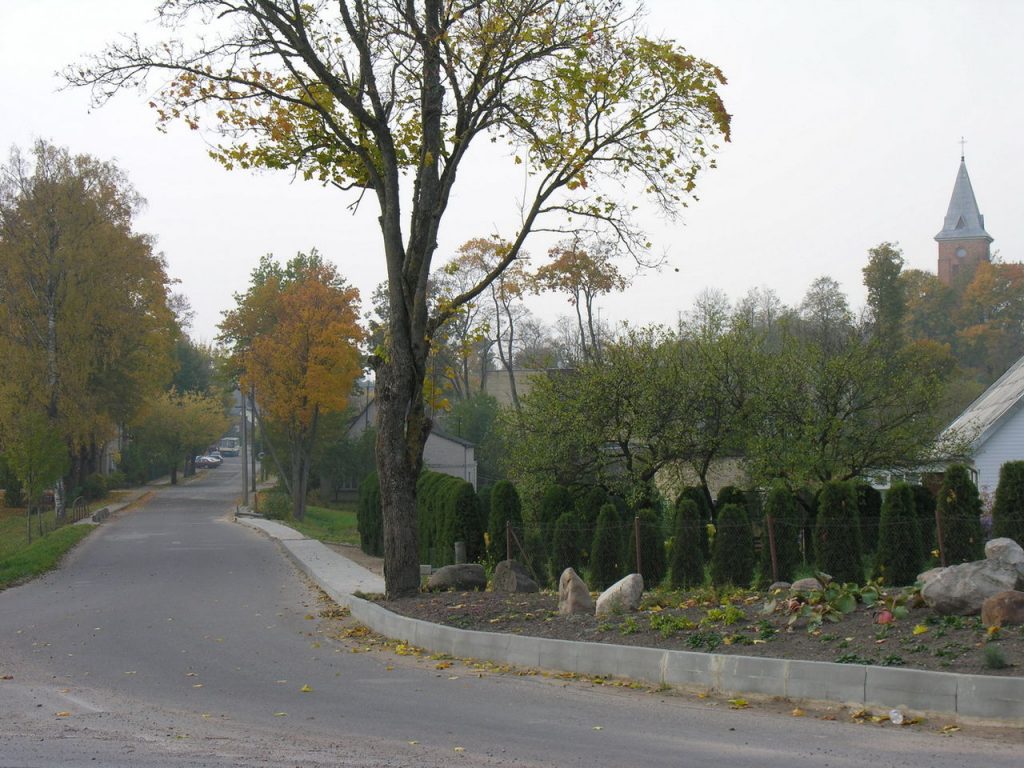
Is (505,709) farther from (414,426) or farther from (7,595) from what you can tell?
(7,595)

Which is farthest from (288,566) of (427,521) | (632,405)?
(632,405)

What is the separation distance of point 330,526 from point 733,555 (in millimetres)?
33810

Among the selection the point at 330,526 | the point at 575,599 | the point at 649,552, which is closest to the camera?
the point at 575,599

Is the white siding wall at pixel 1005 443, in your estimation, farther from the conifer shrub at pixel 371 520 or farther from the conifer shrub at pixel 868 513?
the conifer shrub at pixel 371 520

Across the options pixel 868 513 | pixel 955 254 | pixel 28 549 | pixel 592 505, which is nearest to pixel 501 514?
pixel 592 505

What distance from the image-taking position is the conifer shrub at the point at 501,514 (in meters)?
20.6

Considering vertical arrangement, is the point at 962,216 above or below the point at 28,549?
above

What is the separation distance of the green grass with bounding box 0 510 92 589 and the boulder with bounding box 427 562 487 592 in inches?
394

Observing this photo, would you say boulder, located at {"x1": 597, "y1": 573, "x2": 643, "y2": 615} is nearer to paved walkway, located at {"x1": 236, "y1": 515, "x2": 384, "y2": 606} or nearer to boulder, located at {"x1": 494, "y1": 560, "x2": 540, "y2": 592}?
boulder, located at {"x1": 494, "y1": 560, "x2": 540, "y2": 592}

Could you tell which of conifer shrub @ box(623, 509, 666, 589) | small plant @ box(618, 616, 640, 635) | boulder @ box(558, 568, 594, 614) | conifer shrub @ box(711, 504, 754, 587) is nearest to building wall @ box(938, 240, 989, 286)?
conifer shrub @ box(623, 509, 666, 589)

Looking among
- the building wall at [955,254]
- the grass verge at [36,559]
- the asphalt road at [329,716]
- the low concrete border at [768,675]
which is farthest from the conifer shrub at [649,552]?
the building wall at [955,254]

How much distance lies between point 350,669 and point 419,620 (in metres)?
1.77

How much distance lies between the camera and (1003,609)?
8.62 m

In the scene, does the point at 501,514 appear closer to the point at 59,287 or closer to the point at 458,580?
the point at 458,580
